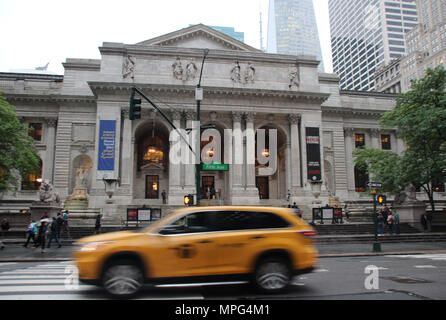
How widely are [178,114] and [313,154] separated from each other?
15.7 metres

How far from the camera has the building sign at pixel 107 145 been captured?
A: 3541cm

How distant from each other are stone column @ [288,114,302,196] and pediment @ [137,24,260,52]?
11.2 m

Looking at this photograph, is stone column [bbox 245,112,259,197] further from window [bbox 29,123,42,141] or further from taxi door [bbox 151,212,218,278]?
taxi door [bbox 151,212,218,278]

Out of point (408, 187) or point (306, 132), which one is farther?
point (306, 132)

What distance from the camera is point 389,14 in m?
144

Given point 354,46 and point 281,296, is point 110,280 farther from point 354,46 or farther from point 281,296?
point 354,46

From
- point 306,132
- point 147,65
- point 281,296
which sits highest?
point 147,65

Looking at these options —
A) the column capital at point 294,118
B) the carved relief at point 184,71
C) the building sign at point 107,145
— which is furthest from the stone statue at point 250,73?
the building sign at point 107,145

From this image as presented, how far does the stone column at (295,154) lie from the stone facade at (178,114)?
12 cm
